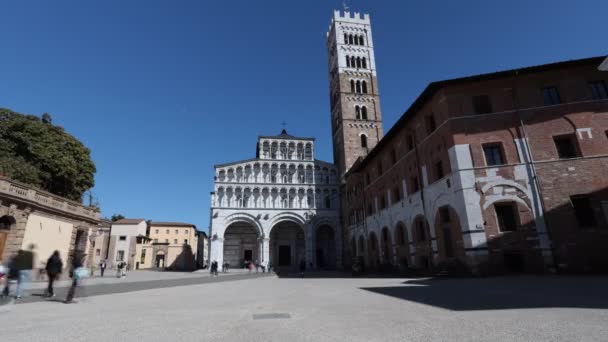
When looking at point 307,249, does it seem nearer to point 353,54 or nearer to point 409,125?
point 409,125

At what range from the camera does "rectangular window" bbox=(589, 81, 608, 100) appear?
17.8m

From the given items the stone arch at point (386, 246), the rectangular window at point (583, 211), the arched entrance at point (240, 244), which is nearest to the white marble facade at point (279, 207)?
the arched entrance at point (240, 244)

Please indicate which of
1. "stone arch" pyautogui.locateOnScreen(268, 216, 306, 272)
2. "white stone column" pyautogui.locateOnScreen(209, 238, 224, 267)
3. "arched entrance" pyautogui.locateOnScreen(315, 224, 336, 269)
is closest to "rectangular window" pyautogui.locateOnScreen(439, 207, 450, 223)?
"arched entrance" pyautogui.locateOnScreen(315, 224, 336, 269)

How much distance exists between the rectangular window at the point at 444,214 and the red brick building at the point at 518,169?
0.21 ft

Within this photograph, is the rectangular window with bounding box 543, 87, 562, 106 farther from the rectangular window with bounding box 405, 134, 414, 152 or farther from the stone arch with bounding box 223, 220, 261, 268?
the stone arch with bounding box 223, 220, 261, 268

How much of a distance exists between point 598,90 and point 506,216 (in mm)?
9411

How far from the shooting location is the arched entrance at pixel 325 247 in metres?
45.9

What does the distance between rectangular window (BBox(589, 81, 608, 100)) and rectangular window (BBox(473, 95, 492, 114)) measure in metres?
5.57

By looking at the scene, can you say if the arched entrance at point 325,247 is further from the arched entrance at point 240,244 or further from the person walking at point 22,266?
the person walking at point 22,266

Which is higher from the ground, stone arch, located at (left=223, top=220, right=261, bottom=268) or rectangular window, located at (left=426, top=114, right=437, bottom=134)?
rectangular window, located at (left=426, top=114, right=437, bottom=134)

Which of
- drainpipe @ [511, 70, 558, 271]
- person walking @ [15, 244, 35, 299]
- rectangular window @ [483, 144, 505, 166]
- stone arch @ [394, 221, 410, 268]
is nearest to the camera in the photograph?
person walking @ [15, 244, 35, 299]

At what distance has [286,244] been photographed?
4706cm

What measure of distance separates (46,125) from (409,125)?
3262cm

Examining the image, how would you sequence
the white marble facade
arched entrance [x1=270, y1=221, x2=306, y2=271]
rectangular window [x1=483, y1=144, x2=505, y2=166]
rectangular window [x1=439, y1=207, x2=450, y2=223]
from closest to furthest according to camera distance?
rectangular window [x1=483, y1=144, x2=505, y2=166] < rectangular window [x1=439, y1=207, x2=450, y2=223] < the white marble facade < arched entrance [x1=270, y1=221, x2=306, y2=271]
